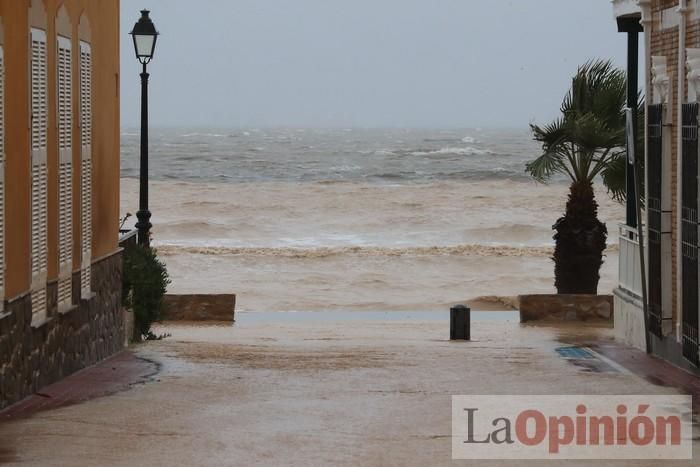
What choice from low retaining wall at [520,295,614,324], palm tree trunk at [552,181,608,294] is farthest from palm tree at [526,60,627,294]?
low retaining wall at [520,295,614,324]

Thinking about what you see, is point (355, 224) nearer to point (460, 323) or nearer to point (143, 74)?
point (460, 323)

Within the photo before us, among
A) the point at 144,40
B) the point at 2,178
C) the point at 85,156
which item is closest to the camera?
the point at 2,178

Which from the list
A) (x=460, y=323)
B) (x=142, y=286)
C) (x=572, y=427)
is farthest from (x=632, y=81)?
(x=572, y=427)

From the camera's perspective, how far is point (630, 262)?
17875 mm

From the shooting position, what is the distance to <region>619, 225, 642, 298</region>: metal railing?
1741 cm

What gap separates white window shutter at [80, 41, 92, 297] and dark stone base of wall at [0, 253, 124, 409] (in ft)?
1.13

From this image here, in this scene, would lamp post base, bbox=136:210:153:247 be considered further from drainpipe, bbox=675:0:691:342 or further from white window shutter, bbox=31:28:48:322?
drainpipe, bbox=675:0:691:342

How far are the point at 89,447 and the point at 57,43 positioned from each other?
578 centimetres

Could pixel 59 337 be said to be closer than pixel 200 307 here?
Yes

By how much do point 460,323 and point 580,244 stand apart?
476 cm

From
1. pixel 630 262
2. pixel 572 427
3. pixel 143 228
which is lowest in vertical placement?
pixel 572 427

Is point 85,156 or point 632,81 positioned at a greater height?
point 632,81

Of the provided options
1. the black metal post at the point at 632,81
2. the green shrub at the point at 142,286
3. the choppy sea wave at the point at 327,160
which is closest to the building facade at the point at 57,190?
the green shrub at the point at 142,286

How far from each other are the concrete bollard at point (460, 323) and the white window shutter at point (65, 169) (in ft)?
25.0
